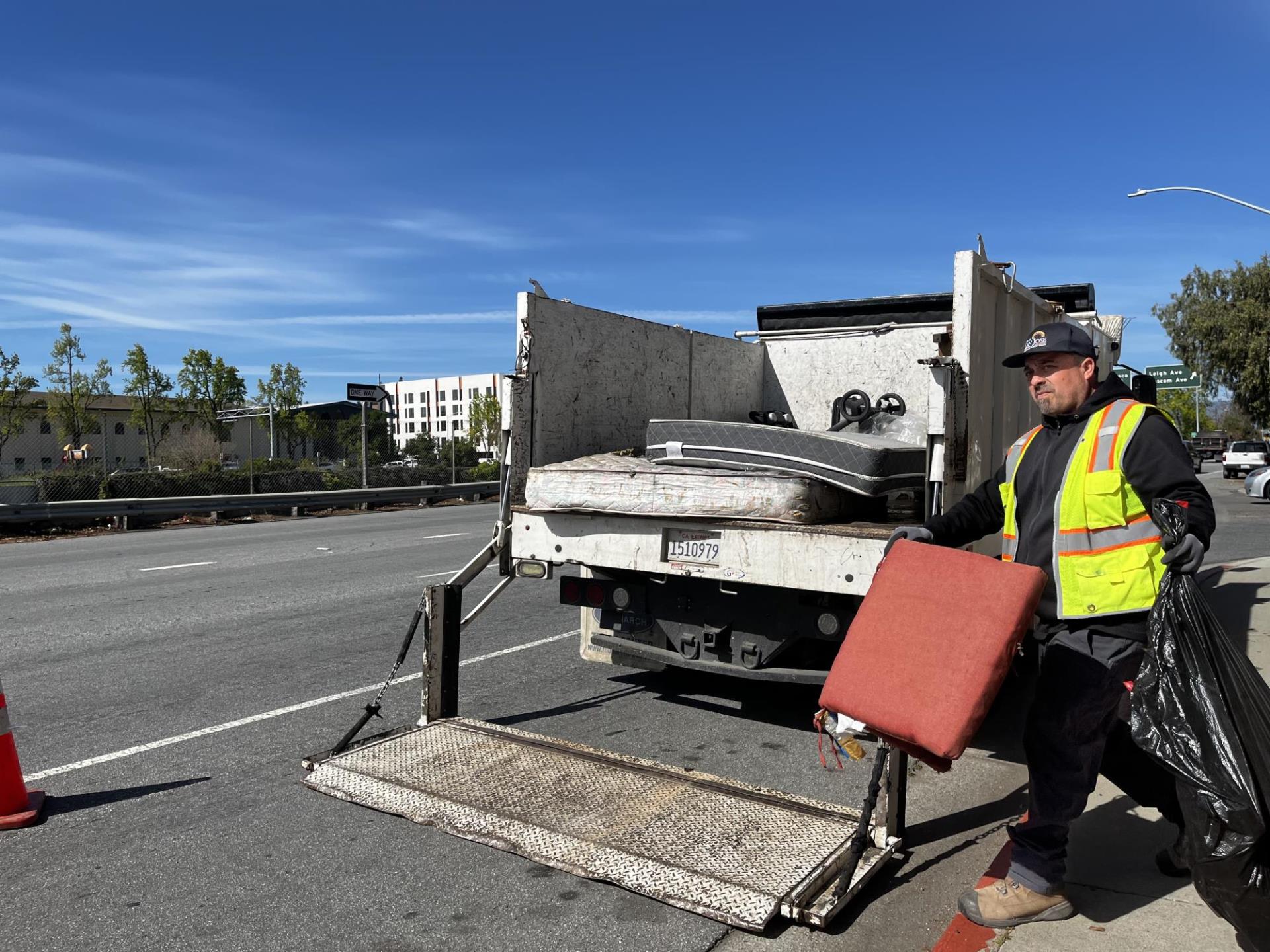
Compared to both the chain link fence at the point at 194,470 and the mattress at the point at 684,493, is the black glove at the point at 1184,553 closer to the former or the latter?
the mattress at the point at 684,493

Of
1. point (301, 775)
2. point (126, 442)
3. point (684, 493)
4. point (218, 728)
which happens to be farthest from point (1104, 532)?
point (126, 442)

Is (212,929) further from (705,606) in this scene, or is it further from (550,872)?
(705,606)

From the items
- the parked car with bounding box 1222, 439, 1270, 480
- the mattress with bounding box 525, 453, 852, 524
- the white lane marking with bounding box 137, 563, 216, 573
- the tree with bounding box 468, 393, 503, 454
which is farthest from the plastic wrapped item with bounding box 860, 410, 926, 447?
the tree with bounding box 468, 393, 503, 454

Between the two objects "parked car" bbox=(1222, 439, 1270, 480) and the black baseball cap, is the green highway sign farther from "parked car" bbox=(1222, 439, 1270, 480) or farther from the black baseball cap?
the black baseball cap

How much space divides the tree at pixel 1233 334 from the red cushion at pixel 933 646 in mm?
40492

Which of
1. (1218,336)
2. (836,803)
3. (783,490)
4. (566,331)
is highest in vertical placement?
(1218,336)

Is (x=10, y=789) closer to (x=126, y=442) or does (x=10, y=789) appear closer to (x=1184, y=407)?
(x=126, y=442)

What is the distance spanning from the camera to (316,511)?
2308 cm

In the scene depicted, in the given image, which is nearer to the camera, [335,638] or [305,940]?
[305,940]

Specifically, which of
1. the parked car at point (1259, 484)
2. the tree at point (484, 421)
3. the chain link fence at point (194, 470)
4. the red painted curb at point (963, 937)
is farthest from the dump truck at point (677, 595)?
the tree at point (484, 421)

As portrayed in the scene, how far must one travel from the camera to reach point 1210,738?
8.86 ft

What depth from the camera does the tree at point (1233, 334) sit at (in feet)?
122

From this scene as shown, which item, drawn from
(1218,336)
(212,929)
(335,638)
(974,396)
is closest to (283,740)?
(212,929)

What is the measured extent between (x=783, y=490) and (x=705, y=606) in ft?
2.96
